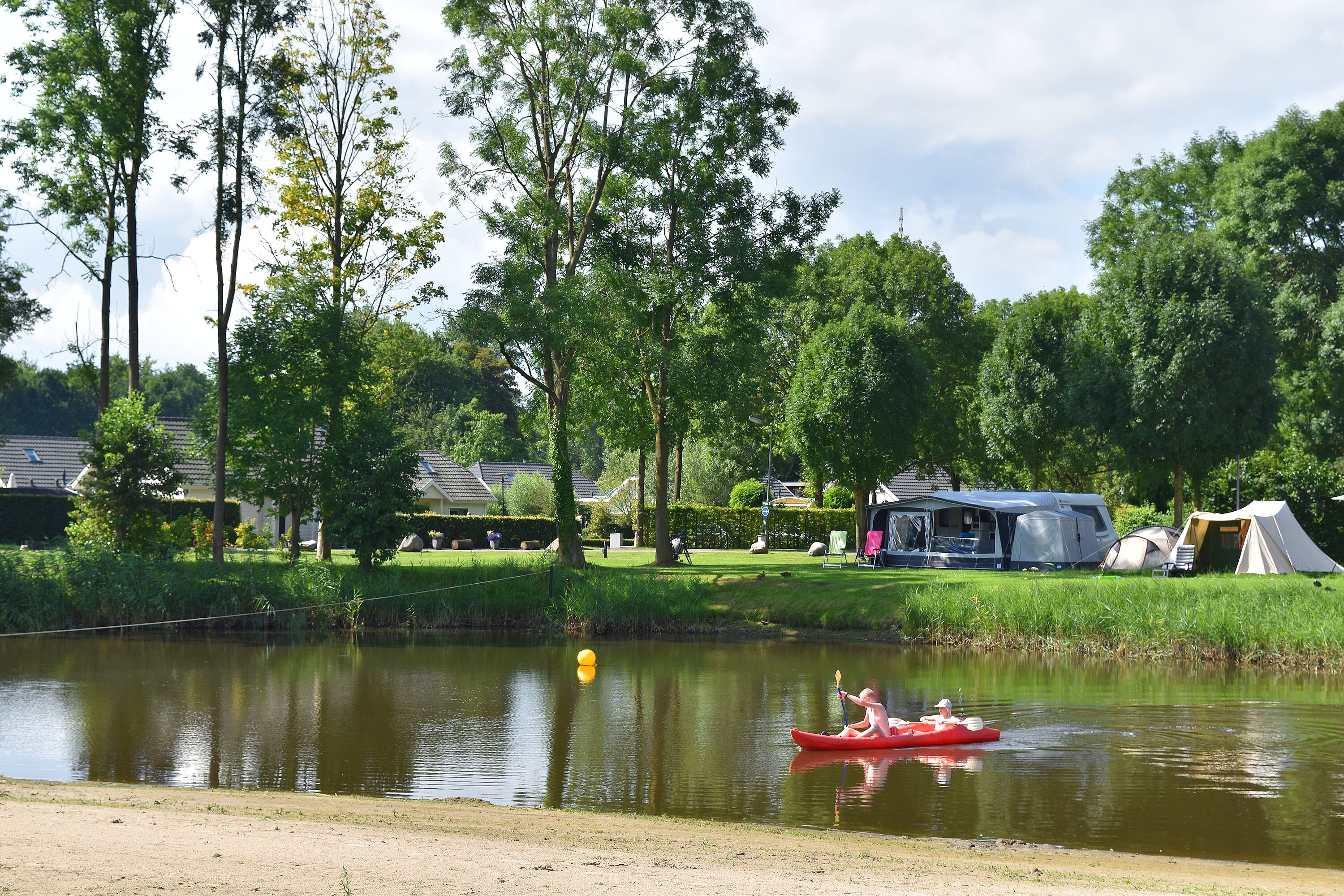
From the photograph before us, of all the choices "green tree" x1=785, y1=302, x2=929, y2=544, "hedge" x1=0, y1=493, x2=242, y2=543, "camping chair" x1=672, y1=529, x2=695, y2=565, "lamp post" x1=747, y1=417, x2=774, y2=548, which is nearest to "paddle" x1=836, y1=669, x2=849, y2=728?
"camping chair" x1=672, y1=529, x2=695, y2=565

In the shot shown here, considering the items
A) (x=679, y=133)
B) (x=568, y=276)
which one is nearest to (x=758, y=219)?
(x=679, y=133)

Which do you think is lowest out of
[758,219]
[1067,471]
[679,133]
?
[1067,471]

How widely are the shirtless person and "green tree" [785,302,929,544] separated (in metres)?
24.4

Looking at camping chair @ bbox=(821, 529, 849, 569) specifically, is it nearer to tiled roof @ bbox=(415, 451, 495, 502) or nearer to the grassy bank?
the grassy bank

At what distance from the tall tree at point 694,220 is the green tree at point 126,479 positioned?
1183cm

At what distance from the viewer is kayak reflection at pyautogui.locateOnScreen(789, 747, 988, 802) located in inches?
480

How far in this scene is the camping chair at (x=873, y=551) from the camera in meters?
32.8

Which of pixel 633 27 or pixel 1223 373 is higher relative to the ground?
pixel 633 27

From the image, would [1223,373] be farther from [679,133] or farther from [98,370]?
[98,370]

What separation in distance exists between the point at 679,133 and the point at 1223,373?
16589 mm

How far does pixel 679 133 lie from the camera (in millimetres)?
31250

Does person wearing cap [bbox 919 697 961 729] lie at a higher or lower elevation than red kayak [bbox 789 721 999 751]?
higher

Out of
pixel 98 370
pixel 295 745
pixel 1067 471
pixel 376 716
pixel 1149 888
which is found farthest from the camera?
pixel 1067 471

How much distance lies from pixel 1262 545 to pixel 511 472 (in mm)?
47557
